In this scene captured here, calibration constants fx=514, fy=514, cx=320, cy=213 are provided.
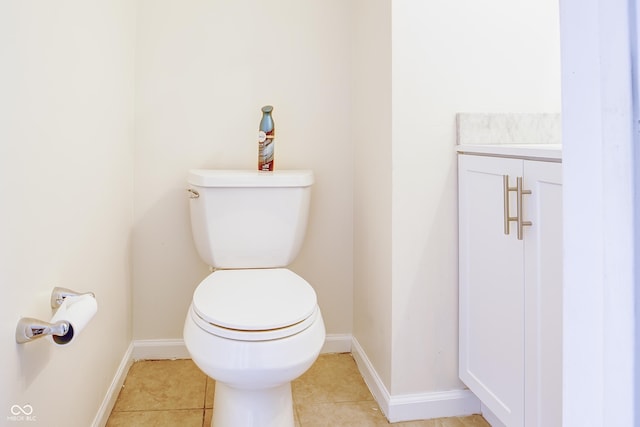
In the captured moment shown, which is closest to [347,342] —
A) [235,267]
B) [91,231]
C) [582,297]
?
[235,267]

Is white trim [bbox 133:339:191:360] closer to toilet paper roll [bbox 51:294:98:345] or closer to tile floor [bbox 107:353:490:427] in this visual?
tile floor [bbox 107:353:490:427]

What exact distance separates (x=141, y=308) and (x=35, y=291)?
1.10 metres

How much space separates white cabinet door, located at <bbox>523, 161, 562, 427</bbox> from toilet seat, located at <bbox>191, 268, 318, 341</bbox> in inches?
21.9

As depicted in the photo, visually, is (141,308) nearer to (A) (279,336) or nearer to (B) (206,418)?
(B) (206,418)

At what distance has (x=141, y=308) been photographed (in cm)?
210

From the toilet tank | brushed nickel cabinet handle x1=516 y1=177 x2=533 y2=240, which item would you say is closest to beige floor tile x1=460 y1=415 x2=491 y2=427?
brushed nickel cabinet handle x1=516 y1=177 x2=533 y2=240

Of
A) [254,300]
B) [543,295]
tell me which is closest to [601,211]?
[543,295]

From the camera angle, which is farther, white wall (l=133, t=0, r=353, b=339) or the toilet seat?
white wall (l=133, t=0, r=353, b=339)

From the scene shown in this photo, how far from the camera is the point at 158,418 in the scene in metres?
1.66

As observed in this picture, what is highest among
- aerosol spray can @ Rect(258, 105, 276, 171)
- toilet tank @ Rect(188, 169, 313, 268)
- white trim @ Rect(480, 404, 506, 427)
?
aerosol spray can @ Rect(258, 105, 276, 171)

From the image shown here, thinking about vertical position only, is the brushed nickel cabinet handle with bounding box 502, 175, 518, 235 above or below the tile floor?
above

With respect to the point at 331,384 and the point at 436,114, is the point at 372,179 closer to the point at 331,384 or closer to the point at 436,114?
the point at 436,114

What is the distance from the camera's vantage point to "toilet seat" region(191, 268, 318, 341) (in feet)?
4.12
